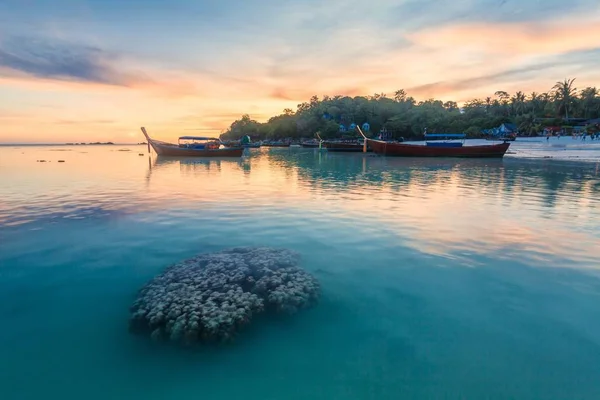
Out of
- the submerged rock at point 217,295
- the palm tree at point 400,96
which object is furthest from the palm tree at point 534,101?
the submerged rock at point 217,295

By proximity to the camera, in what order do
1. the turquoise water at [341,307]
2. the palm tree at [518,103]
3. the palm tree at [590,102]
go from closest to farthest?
the turquoise water at [341,307]
the palm tree at [590,102]
the palm tree at [518,103]

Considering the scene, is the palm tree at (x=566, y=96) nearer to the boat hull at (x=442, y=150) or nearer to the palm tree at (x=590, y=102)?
the palm tree at (x=590, y=102)

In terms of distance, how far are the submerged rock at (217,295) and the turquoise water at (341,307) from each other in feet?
0.84

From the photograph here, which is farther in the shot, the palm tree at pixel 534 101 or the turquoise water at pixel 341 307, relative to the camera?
the palm tree at pixel 534 101

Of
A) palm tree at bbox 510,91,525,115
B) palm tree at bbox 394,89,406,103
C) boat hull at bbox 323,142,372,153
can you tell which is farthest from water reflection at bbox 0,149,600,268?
palm tree at bbox 394,89,406,103

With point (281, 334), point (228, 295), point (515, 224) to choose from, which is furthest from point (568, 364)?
point (515, 224)

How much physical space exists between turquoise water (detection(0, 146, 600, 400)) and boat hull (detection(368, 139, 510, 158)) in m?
34.7

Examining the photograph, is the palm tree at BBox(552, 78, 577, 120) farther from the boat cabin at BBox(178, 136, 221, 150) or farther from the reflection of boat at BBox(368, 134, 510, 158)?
the boat cabin at BBox(178, 136, 221, 150)

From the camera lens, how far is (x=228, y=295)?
539 cm

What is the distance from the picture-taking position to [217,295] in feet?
17.6

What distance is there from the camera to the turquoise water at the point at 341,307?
3.97 metres

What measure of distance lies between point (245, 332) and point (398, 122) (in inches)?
3502

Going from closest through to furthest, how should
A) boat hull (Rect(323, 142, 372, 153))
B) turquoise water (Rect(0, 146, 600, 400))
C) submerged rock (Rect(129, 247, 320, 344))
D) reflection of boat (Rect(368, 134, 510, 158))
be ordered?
turquoise water (Rect(0, 146, 600, 400)), submerged rock (Rect(129, 247, 320, 344)), reflection of boat (Rect(368, 134, 510, 158)), boat hull (Rect(323, 142, 372, 153))

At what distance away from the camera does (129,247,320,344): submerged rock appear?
4660 mm
